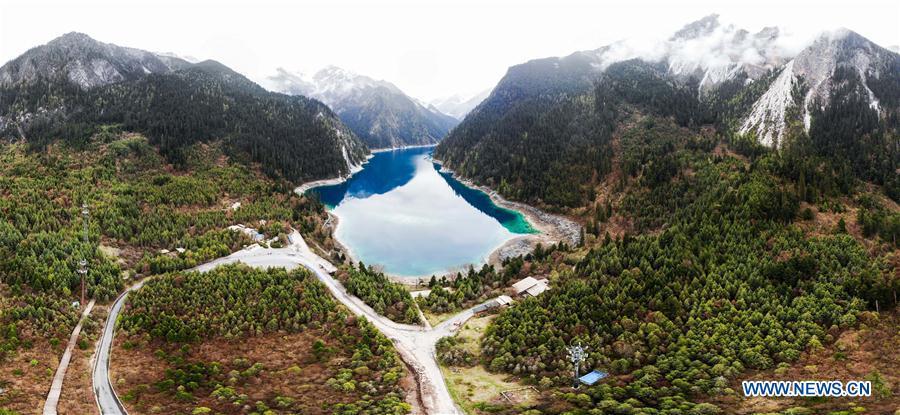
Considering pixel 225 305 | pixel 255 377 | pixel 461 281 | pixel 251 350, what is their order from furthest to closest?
pixel 461 281, pixel 225 305, pixel 251 350, pixel 255 377

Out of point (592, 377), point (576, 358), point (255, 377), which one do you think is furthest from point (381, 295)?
point (592, 377)

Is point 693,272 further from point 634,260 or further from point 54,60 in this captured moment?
point 54,60

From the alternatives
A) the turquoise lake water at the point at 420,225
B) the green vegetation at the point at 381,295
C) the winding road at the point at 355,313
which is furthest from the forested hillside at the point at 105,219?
the green vegetation at the point at 381,295

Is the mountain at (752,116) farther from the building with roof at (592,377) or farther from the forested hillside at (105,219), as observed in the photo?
the building with roof at (592,377)

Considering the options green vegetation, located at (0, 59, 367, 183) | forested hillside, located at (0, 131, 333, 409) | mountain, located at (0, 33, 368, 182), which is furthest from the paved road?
mountain, located at (0, 33, 368, 182)

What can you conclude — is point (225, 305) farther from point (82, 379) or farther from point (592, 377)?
point (592, 377)

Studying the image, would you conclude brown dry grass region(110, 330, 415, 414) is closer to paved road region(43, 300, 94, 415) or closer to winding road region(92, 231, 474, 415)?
winding road region(92, 231, 474, 415)

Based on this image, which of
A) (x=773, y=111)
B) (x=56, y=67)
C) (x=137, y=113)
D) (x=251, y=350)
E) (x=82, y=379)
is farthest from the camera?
(x=56, y=67)
